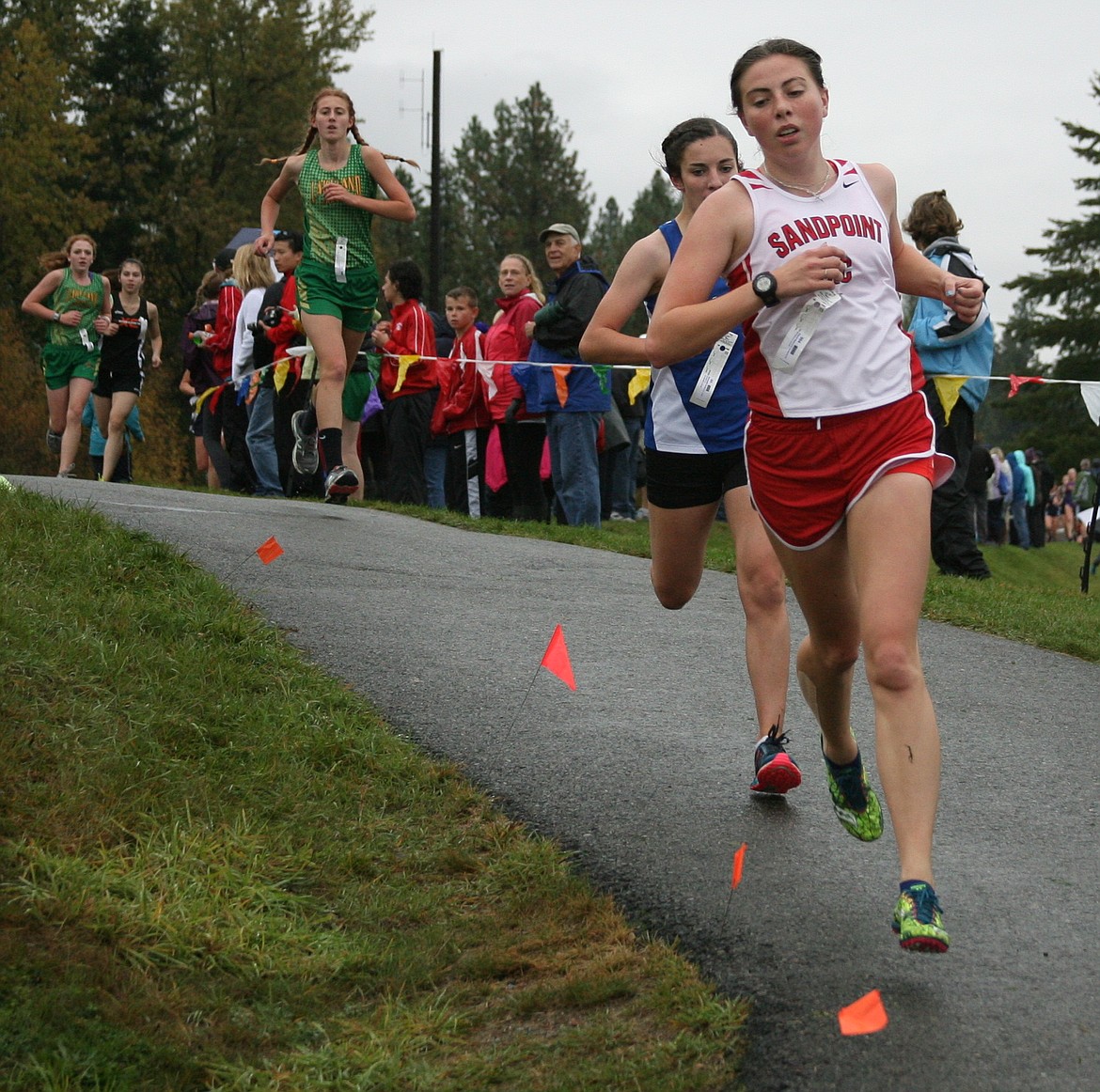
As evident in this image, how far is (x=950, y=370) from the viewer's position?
34.6ft

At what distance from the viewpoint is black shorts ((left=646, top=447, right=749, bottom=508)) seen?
5227 mm

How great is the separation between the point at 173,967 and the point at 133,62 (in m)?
48.0

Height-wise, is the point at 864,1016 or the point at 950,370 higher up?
the point at 950,370

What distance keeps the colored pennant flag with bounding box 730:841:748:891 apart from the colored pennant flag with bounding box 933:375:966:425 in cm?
644

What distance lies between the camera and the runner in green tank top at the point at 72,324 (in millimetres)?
14352

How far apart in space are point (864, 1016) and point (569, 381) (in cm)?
917

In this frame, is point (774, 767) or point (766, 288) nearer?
point (766, 288)

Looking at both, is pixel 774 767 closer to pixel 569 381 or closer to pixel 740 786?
pixel 740 786

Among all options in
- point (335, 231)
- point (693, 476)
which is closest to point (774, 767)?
point (693, 476)

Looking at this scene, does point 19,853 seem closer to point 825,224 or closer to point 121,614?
point 121,614

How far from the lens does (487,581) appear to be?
348 inches

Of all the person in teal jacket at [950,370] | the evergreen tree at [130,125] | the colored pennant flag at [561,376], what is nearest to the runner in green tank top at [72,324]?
the colored pennant flag at [561,376]

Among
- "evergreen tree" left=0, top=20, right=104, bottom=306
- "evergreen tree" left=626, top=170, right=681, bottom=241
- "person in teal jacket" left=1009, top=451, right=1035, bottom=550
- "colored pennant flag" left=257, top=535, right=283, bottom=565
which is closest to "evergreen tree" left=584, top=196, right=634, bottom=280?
"evergreen tree" left=626, top=170, right=681, bottom=241

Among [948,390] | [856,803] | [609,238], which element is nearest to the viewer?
[856,803]
